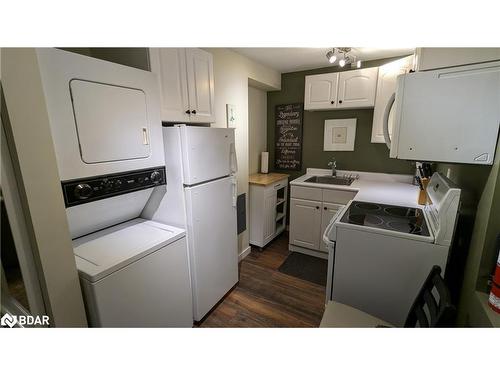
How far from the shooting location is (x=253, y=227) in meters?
3.09

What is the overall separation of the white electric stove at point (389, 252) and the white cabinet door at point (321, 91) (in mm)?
1581

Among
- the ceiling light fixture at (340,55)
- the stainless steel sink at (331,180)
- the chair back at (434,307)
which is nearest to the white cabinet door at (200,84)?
the ceiling light fixture at (340,55)

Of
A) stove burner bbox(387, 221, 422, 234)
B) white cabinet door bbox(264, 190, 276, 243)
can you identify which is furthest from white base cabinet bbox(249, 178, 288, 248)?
stove burner bbox(387, 221, 422, 234)

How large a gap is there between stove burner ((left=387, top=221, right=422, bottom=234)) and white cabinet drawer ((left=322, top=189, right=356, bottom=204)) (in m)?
1.06

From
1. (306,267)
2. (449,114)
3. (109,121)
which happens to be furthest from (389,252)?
(109,121)

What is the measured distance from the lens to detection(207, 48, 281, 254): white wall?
2.32 meters

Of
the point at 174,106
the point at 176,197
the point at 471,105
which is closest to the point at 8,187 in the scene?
the point at 176,197

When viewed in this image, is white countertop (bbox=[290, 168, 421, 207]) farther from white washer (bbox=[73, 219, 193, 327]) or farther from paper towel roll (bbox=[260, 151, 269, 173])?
white washer (bbox=[73, 219, 193, 327])

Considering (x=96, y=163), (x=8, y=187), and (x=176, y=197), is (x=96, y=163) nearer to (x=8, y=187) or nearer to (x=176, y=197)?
(x=8, y=187)

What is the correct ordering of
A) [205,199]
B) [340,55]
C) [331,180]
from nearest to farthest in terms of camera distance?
[205,199], [340,55], [331,180]

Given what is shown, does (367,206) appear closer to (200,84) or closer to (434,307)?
(434,307)

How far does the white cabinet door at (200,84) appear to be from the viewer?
1802 mm

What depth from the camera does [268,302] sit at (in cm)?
220

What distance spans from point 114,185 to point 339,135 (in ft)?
9.14
